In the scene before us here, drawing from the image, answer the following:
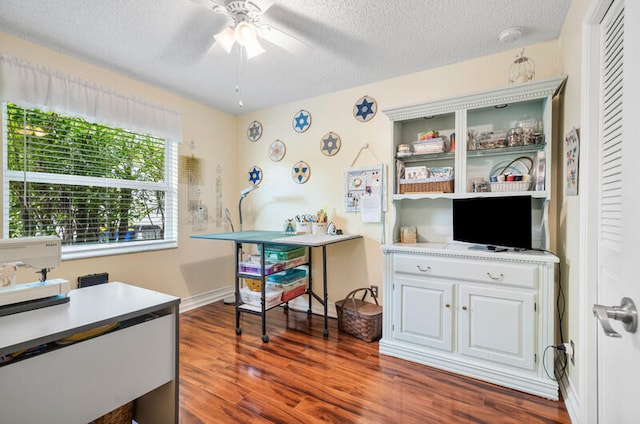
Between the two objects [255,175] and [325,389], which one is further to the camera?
[255,175]

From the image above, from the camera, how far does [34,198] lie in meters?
2.30

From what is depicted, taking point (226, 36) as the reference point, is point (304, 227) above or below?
below

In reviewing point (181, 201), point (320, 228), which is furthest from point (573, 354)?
point (181, 201)

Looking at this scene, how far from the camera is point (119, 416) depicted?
4.85ft

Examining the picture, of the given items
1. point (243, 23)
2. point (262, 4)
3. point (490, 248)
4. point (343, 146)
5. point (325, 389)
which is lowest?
point (325, 389)

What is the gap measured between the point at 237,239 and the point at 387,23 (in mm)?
2001

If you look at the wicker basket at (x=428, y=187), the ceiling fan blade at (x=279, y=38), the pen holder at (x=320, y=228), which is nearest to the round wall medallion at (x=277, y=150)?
the pen holder at (x=320, y=228)

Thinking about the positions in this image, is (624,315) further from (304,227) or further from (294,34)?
(304,227)

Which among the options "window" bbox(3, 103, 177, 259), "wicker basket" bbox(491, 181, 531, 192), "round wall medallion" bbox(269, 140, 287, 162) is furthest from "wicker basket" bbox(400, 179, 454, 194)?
"window" bbox(3, 103, 177, 259)

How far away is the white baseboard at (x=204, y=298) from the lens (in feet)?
10.8

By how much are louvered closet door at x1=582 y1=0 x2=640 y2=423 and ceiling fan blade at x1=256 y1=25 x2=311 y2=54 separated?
1570 mm

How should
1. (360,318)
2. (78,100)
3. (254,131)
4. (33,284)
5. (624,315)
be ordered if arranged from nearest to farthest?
(624,315) < (33,284) < (78,100) < (360,318) < (254,131)

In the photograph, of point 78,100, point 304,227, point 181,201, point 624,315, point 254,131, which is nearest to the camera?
point 624,315

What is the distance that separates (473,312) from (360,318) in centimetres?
92
